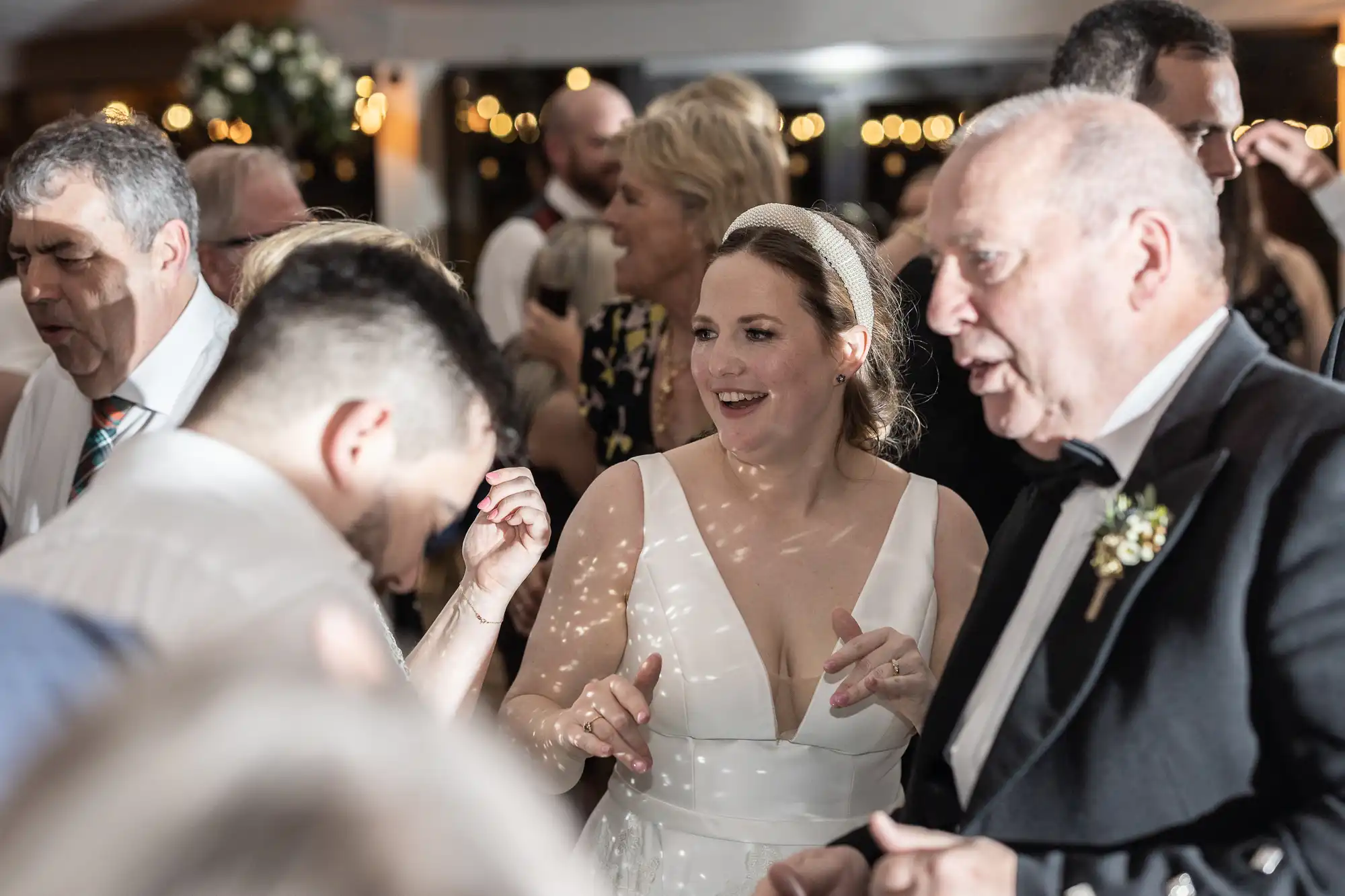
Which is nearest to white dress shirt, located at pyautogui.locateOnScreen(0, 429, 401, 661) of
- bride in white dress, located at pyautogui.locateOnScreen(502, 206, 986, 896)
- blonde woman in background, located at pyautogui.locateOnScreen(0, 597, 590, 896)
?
blonde woman in background, located at pyautogui.locateOnScreen(0, 597, 590, 896)

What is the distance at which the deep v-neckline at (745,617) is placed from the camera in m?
2.24

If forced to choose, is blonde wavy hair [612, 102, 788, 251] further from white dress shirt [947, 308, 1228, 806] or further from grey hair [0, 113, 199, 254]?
white dress shirt [947, 308, 1228, 806]

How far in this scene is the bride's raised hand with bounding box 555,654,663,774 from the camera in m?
1.97

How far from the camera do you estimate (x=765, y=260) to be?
2318 millimetres

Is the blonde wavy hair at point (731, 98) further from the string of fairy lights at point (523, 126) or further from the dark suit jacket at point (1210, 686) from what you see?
the string of fairy lights at point (523, 126)

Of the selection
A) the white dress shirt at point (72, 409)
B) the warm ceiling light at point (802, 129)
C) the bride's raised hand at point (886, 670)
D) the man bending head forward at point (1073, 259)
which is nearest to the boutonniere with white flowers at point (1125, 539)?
the man bending head forward at point (1073, 259)

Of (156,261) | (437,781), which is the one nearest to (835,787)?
(156,261)

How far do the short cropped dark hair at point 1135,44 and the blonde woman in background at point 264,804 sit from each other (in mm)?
2289

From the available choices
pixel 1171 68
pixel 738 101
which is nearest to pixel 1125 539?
pixel 1171 68

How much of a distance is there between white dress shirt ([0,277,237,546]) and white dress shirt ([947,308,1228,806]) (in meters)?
1.50

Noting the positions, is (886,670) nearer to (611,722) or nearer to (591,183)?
(611,722)

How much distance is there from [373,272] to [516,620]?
1739mm

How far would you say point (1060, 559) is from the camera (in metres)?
1.50

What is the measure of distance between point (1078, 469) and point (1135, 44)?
1.37 metres
